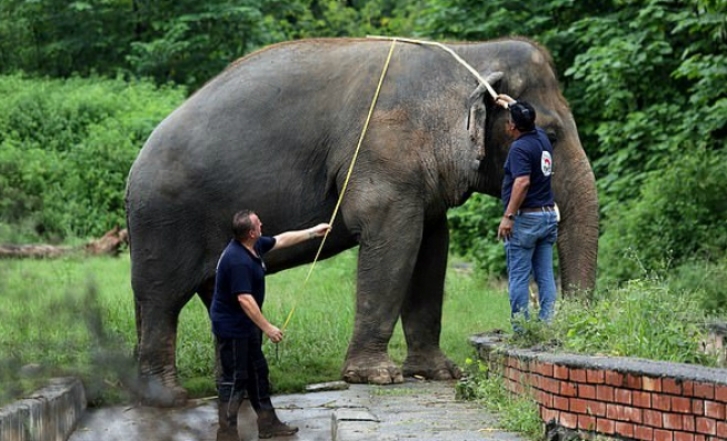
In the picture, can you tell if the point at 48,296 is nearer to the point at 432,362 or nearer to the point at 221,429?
the point at 432,362

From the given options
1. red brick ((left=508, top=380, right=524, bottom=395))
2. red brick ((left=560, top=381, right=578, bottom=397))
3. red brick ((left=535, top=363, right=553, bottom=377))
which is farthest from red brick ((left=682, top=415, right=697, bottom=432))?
red brick ((left=508, top=380, right=524, bottom=395))

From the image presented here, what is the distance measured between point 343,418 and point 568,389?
173cm

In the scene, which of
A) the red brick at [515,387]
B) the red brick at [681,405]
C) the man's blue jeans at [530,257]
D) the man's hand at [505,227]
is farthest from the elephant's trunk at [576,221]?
the red brick at [681,405]

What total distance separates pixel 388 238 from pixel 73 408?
2790 millimetres

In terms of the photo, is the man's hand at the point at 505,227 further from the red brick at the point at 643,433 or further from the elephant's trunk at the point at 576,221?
the red brick at the point at 643,433

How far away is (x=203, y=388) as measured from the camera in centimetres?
1189

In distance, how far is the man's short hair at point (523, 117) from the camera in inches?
419

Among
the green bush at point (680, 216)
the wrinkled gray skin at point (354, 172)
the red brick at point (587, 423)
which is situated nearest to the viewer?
the red brick at point (587, 423)

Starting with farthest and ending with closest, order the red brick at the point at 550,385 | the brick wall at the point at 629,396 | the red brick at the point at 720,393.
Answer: the red brick at the point at 550,385 < the brick wall at the point at 629,396 < the red brick at the point at 720,393

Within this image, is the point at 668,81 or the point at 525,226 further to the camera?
the point at 668,81

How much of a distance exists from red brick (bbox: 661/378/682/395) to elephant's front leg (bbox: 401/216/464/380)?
507 centimetres

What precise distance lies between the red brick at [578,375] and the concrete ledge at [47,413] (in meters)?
3.19

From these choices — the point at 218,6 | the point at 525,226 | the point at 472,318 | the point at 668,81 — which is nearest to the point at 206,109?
the point at 525,226

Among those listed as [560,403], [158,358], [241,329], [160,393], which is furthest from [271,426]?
[560,403]
